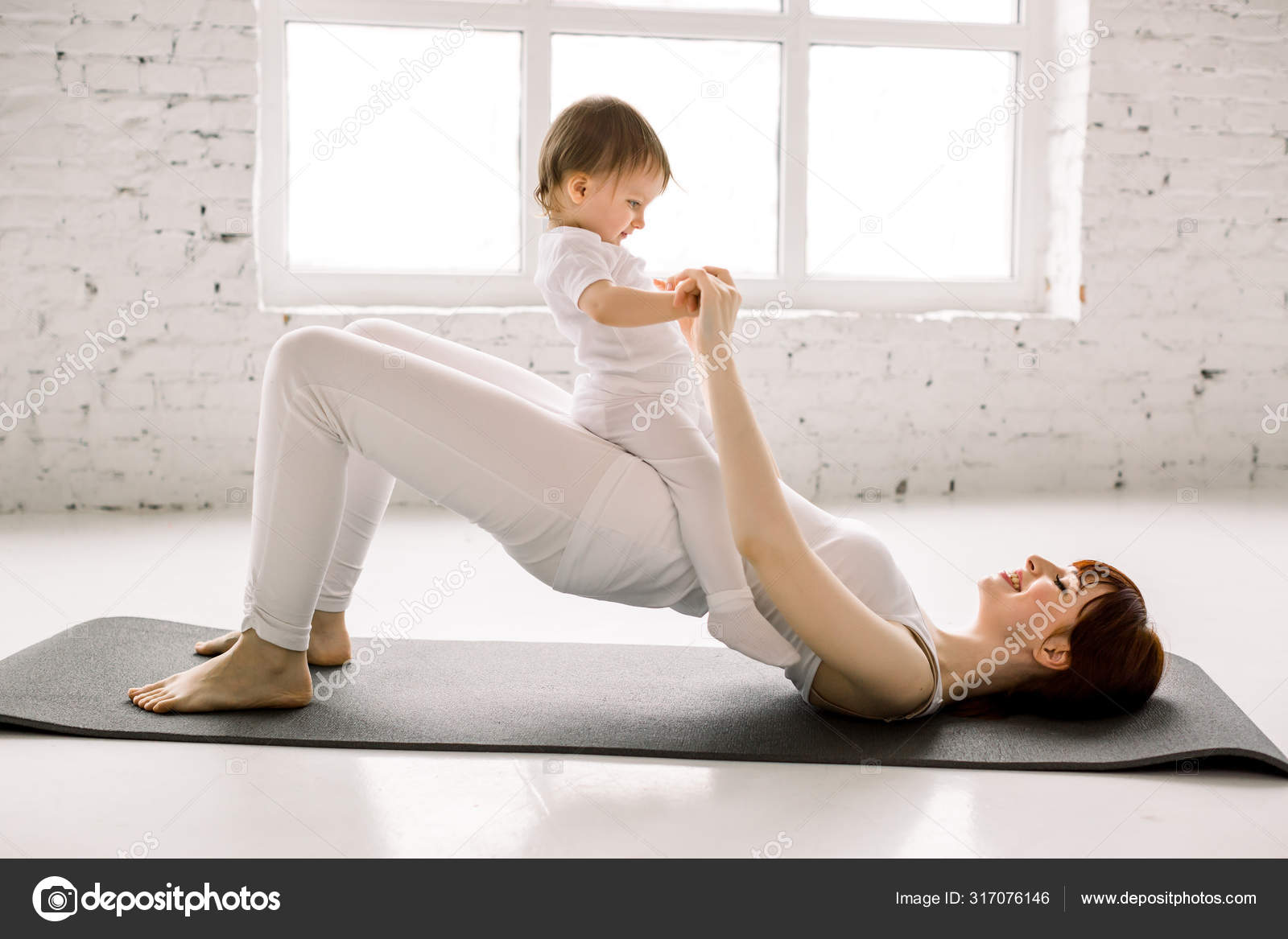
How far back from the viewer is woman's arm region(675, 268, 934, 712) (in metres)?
1.48

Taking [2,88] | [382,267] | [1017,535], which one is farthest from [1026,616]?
[2,88]

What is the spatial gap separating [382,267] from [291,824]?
2.91 metres

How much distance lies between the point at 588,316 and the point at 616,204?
0.17 m

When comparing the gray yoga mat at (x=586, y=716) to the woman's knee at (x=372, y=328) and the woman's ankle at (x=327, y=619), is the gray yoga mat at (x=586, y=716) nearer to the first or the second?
the woman's ankle at (x=327, y=619)

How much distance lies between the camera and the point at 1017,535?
332 centimetres

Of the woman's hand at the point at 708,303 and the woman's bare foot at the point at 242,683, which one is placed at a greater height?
the woman's hand at the point at 708,303

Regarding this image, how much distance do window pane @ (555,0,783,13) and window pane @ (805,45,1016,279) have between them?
221 millimetres

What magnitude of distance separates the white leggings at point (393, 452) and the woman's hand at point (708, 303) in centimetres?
20

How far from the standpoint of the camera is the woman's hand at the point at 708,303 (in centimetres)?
152

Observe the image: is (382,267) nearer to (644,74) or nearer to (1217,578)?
(644,74)
